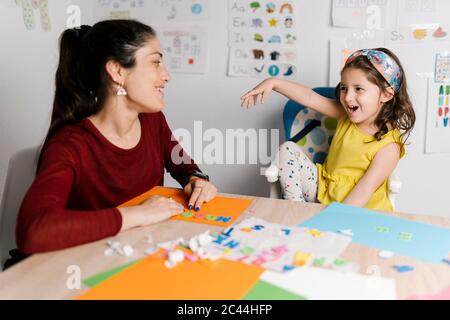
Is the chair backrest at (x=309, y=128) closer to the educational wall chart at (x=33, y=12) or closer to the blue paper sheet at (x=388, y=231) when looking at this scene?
the blue paper sheet at (x=388, y=231)

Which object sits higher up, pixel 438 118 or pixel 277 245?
pixel 438 118

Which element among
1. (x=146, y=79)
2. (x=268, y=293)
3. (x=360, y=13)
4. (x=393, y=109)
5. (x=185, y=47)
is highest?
(x=360, y=13)

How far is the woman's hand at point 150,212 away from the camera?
1.15 metres

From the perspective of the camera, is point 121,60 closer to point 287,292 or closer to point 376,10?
point 287,292

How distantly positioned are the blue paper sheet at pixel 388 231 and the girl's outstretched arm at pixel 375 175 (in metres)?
0.39

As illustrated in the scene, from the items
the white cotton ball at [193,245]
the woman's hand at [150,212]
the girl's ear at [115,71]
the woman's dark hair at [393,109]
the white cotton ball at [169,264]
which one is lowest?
the white cotton ball at [169,264]

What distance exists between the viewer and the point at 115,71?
4.66 ft

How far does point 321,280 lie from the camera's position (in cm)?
91

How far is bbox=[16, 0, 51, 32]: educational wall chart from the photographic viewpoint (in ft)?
7.39

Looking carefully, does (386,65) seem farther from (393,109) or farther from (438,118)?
(438,118)

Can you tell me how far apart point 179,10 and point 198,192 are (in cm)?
142

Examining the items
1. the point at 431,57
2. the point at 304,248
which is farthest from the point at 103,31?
the point at 431,57

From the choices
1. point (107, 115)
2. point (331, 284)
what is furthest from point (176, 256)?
point (107, 115)

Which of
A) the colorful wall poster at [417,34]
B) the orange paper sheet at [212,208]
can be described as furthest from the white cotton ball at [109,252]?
the colorful wall poster at [417,34]
